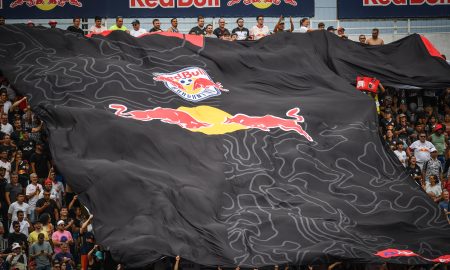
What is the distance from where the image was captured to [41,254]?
19.2 metres

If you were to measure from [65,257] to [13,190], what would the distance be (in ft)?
7.99

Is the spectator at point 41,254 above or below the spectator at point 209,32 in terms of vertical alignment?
below

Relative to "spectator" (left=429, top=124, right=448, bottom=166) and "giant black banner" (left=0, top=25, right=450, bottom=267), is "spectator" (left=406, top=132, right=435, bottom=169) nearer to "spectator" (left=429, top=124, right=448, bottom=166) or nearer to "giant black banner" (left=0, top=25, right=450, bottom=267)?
"spectator" (left=429, top=124, right=448, bottom=166)

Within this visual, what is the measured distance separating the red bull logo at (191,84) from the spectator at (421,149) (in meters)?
4.38

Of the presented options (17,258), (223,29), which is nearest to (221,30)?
(223,29)

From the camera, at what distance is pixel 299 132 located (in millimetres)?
22703

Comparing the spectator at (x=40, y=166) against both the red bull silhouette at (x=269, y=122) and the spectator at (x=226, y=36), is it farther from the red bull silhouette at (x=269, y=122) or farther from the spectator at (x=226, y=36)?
the spectator at (x=226, y=36)

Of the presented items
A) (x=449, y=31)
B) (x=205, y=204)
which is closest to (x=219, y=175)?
(x=205, y=204)

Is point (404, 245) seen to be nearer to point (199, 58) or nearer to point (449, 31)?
point (199, 58)

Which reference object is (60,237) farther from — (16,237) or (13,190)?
(13,190)

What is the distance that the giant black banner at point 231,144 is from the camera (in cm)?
1916

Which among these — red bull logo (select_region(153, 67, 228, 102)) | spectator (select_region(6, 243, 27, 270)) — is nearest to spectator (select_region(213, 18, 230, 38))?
red bull logo (select_region(153, 67, 228, 102))

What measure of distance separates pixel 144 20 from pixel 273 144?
737 centimetres

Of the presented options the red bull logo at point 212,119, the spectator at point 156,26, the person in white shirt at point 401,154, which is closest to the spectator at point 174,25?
the spectator at point 156,26
